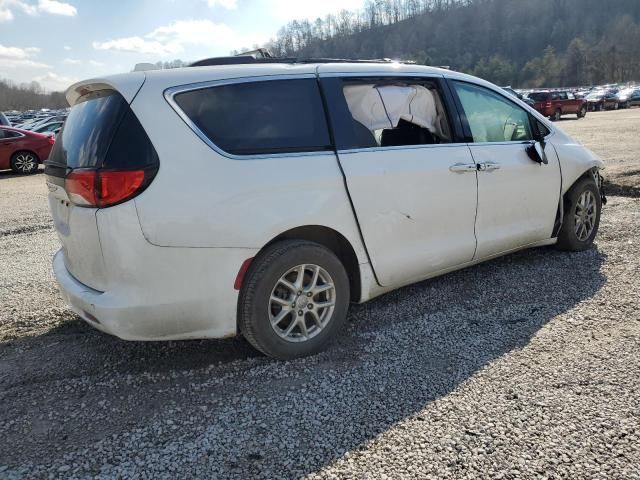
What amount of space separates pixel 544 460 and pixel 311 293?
1.56m

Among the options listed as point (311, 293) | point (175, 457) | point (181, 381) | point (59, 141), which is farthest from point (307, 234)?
point (59, 141)

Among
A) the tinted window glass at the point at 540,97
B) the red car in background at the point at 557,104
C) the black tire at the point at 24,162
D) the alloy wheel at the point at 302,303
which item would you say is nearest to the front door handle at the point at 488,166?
the alloy wheel at the point at 302,303

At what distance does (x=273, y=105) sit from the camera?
3232mm

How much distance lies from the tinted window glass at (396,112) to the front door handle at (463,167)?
0.23 metres

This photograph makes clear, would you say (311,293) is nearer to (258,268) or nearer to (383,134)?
(258,268)

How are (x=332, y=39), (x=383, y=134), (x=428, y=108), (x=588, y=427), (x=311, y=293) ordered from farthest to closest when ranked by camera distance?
(x=332, y=39), (x=428, y=108), (x=383, y=134), (x=311, y=293), (x=588, y=427)

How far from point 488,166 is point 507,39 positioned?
136805mm

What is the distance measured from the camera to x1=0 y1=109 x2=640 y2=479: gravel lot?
2402 mm

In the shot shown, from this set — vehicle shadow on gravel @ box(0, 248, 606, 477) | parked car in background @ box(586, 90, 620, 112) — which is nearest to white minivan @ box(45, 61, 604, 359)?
vehicle shadow on gravel @ box(0, 248, 606, 477)

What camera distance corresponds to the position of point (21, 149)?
1562cm

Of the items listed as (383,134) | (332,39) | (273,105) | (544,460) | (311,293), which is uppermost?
(332,39)

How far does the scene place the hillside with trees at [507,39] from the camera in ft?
312

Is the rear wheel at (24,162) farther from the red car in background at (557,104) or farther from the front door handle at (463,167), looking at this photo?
the red car in background at (557,104)

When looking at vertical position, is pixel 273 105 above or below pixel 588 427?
above
